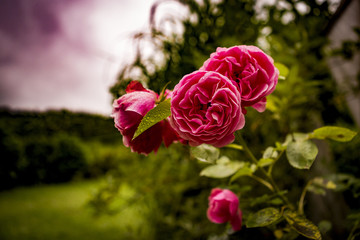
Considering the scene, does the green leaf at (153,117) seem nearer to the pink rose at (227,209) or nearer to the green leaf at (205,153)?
the green leaf at (205,153)

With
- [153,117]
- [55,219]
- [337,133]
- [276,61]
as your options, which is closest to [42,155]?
[55,219]

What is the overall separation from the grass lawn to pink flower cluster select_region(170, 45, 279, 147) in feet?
5.25

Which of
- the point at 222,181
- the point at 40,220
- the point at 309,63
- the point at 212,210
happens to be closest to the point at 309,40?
the point at 309,63

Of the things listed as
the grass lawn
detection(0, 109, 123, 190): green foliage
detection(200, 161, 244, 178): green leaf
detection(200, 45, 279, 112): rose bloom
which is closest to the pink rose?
detection(200, 161, 244, 178): green leaf

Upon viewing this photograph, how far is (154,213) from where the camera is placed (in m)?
1.58

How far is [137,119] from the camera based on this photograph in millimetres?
422

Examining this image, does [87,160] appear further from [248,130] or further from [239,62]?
[239,62]

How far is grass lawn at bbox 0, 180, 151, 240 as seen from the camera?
316 cm

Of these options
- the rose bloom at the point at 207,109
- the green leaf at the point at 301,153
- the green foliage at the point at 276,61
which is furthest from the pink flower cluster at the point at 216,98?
the green foliage at the point at 276,61

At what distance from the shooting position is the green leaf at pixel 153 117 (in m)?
0.35

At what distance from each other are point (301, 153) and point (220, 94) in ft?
0.86

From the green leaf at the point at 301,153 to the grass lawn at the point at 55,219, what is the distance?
1.52 meters

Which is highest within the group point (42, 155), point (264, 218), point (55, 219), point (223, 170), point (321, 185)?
point (42, 155)

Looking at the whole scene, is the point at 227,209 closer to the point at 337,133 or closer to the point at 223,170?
the point at 223,170
